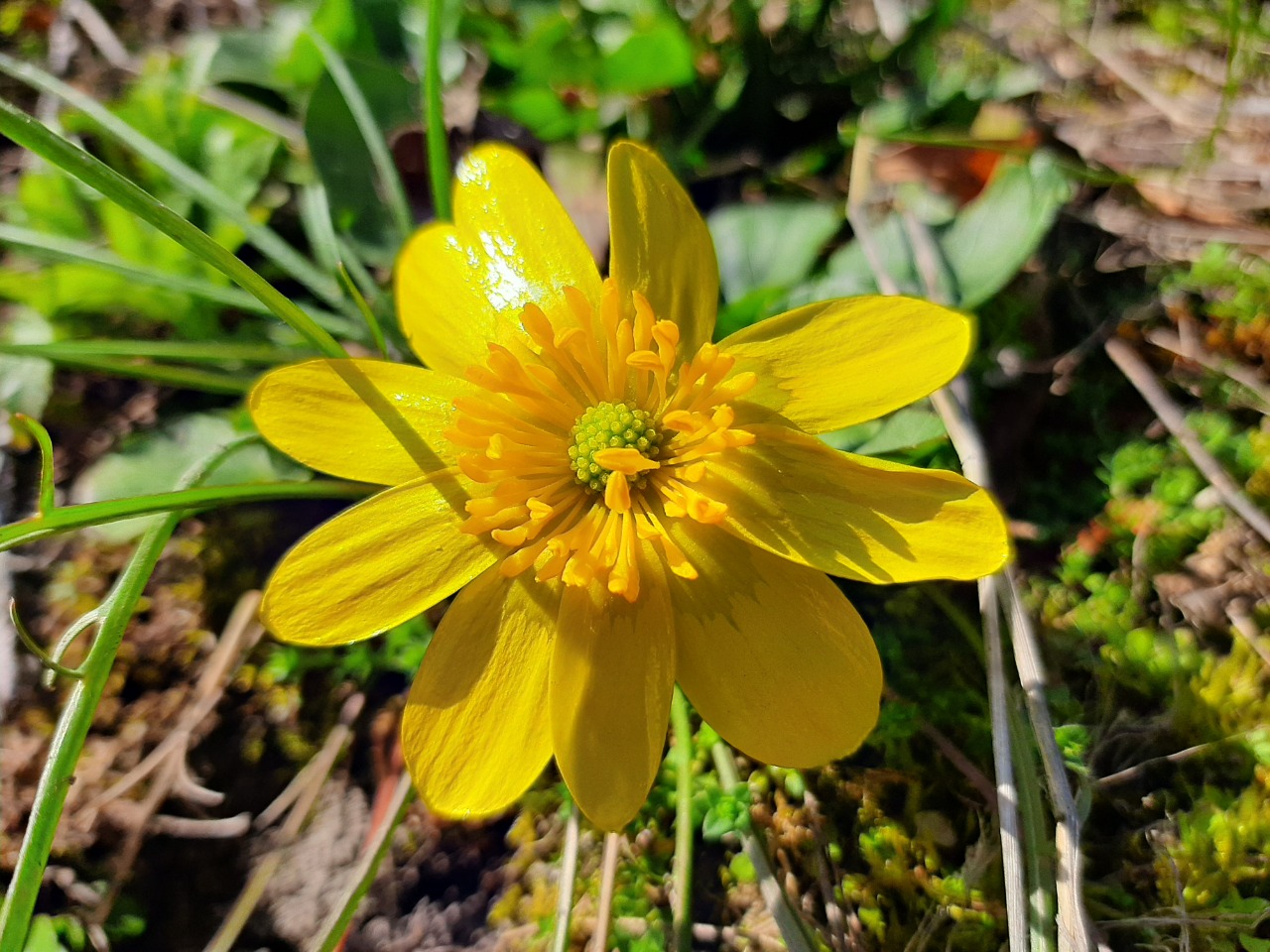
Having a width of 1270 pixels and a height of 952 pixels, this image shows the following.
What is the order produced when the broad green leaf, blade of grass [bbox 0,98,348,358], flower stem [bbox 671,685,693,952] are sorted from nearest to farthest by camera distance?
blade of grass [bbox 0,98,348,358], flower stem [bbox 671,685,693,952], the broad green leaf

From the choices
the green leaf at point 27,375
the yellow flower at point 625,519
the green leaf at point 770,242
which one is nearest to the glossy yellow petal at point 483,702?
the yellow flower at point 625,519

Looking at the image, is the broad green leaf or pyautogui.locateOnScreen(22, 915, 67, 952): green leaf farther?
the broad green leaf

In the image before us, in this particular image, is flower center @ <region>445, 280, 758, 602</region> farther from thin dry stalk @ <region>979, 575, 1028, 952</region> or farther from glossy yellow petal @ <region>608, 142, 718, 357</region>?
thin dry stalk @ <region>979, 575, 1028, 952</region>

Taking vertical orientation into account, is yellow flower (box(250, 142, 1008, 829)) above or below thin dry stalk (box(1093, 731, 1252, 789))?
above

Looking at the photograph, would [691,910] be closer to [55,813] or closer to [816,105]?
[55,813]

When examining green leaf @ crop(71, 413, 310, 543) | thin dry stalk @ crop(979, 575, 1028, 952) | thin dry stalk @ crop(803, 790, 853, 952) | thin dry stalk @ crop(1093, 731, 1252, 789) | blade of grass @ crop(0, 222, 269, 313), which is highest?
blade of grass @ crop(0, 222, 269, 313)

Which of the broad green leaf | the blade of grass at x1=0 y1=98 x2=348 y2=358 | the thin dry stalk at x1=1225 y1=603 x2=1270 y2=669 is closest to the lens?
the blade of grass at x1=0 y1=98 x2=348 y2=358

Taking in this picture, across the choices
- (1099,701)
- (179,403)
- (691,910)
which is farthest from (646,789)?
(179,403)

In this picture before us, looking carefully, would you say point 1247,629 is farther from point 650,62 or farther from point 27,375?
point 27,375

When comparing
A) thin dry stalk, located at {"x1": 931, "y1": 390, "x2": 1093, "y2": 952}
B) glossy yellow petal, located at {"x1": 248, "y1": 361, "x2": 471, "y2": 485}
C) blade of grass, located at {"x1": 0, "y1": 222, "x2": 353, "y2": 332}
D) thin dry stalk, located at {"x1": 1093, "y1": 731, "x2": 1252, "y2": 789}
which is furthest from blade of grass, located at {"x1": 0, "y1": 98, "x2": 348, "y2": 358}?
thin dry stalk, located at {"x1": 1093, "y1": 731, "x2": 1252, "y2": 789}
